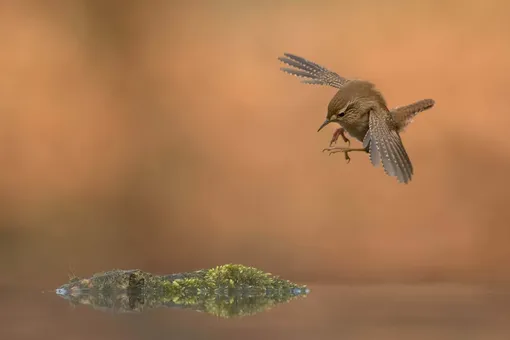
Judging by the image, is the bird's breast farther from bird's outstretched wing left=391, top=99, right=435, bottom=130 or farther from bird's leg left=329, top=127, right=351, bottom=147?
bird's outstretched wing left=391, top=99, right=435, bottom=130

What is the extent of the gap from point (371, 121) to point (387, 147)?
1.01 ft

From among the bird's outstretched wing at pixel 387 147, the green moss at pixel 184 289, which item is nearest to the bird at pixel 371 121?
the bird's outstretched wing at pixel 387 147

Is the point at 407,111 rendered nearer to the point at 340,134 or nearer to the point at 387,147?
the point at 340,134

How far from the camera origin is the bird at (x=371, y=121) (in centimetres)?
459

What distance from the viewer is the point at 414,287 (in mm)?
6223

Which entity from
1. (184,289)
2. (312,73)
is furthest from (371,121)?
(184,289)

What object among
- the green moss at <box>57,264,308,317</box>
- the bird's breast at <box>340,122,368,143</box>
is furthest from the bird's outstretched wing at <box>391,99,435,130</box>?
the green moss at <box>57,264,308,317</box>

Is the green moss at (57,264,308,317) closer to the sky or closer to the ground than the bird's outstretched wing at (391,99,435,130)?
closer to the ground

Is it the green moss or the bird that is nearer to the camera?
the bird

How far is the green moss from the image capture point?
5.29 meters

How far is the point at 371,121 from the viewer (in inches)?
195

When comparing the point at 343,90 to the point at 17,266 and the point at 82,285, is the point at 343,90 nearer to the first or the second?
the point at 82,285

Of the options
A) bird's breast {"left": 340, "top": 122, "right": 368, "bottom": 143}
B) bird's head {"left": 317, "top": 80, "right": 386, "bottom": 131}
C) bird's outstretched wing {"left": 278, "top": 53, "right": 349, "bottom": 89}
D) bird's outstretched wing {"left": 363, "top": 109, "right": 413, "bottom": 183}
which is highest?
bird's outstretched wing {"left": 278, "top": 53, "right": 349, "bottom": 89}

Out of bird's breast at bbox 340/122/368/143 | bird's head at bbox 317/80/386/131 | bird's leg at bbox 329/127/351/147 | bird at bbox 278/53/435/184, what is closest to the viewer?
bird at bbox 278/53/435/184
